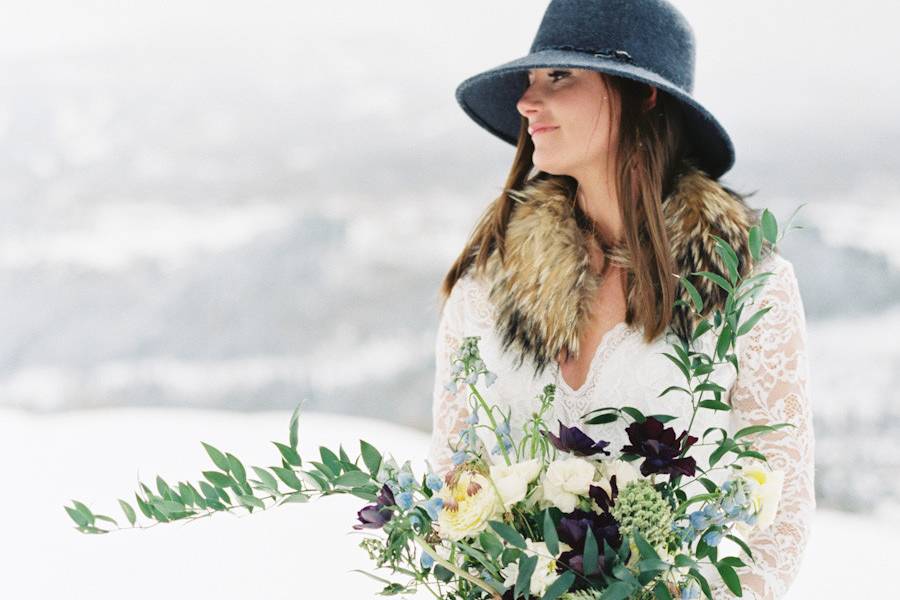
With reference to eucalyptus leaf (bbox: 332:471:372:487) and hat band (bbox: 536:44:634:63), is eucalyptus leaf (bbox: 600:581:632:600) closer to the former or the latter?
eucalyptus leaf (bbox: 332:471:372:487)

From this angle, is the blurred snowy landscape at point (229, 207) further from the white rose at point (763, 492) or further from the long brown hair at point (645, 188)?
the white rose at point (763, 492)

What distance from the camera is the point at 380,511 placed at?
30.3 inches

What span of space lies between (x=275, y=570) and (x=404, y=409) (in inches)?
50.5

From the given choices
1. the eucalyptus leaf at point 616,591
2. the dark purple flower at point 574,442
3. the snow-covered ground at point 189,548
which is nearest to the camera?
the eucalyptus leaf at point 616,591

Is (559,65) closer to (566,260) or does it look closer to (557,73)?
(557,73)

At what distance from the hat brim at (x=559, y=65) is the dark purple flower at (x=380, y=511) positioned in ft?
2.29

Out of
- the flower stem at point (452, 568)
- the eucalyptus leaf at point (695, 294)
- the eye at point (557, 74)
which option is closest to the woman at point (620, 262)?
the eye at point (557, 74)

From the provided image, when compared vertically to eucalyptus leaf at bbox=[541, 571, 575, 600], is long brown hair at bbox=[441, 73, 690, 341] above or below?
above

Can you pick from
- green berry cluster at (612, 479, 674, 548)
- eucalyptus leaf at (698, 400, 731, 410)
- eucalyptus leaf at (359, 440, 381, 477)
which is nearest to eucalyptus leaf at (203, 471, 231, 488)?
eucalyptus leaf at (359, 440, 381, 477)

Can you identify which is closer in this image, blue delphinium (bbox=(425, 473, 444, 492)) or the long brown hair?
blue delphinium (bbox=(425, 473, 444, 492))

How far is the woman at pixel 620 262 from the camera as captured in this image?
1.21 meters

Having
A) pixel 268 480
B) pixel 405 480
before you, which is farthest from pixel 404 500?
pixel 268 480

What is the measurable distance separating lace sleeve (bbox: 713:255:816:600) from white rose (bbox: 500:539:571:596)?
0.51 metres

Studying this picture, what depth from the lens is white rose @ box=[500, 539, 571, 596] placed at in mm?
737
